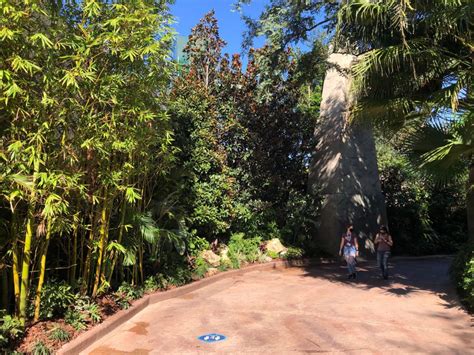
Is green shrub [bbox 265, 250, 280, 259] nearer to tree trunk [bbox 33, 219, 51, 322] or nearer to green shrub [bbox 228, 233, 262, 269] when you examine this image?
green shrub [bbox 228, 233, 262, 269]

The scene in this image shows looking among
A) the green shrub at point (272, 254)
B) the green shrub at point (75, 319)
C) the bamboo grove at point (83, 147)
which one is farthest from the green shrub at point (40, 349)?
the green shrub at point (272, 254)

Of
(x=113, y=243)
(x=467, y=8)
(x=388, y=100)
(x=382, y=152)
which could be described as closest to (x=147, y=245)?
(x=113, y=243)

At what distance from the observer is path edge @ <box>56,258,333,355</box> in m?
5.76

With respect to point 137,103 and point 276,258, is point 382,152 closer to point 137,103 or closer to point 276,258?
point 276,258

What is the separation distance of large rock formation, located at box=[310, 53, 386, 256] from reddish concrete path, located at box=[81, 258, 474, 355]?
4785 mm

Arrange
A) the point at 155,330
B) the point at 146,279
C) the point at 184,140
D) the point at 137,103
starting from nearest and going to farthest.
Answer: the point at 137,103 < the point at 155,330 < the point at 146,279 < the point at 184,140

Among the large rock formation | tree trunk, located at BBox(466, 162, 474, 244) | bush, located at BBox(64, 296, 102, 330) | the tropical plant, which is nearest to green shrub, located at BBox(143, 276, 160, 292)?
bush, located at BBox(64, 296, 102, 330)

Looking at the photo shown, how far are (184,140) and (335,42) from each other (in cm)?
464

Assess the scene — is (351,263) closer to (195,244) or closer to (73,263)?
(195,244)

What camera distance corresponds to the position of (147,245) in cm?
914

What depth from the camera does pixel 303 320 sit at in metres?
7.40

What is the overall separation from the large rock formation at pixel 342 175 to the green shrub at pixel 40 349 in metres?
11.7

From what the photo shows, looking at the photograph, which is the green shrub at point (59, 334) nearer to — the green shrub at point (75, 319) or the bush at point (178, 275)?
the green shrub at point (75, 319)

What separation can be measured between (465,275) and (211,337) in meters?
4.69
